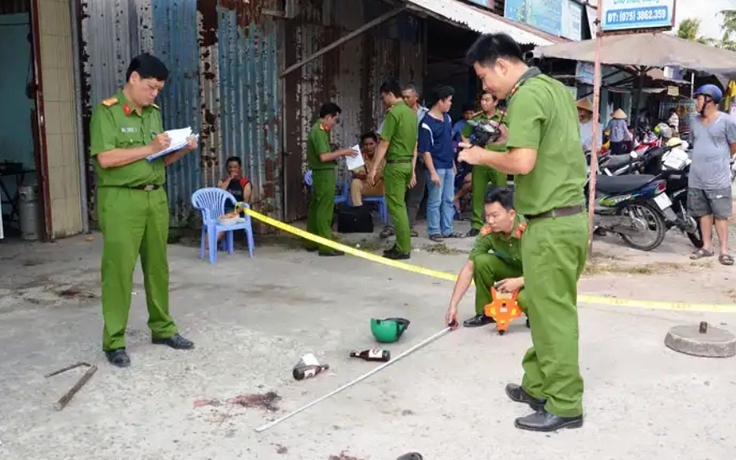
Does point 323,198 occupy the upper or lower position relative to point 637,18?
lower

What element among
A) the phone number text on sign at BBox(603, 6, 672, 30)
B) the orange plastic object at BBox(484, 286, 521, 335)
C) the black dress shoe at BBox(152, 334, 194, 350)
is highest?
the phone number text on sign at BBox(603, 6, 672, 30)

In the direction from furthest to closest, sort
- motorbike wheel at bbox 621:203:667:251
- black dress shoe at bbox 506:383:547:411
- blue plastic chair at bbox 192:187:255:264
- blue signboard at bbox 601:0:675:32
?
motorbike wheel at bbox 621:203:667:251 → blue plastic chair at bbox 192:187:255:264 → blue signboard at bbox 601:0:675:32 → black dress shoe at bbox 506:383:547:411

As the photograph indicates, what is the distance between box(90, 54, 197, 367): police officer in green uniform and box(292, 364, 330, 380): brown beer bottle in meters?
1.05

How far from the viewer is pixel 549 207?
347 centimetres

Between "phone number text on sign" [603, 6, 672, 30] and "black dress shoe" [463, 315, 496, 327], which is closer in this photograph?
"black dress shoe" [463, 315, 496, 327]

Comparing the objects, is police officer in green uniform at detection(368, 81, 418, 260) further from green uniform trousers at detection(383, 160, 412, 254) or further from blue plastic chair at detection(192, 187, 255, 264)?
blue plastic chair at detection(192, 187, 255, 264)

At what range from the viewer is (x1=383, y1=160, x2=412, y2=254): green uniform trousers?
7531 mm

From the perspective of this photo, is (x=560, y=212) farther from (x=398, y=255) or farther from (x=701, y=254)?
(x=701, y=254)

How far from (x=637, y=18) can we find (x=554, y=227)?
4.71 meters

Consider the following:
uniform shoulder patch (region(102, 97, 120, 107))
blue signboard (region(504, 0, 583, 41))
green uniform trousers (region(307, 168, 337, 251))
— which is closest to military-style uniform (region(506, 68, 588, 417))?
uniform shoulder patch (region(102, 97, 120, 107))

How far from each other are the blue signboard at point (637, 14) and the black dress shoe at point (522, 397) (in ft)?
15.3

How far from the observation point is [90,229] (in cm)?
888

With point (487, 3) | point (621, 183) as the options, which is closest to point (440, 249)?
point (621, 183)

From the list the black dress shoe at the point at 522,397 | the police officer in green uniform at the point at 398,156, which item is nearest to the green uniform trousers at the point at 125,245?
the black dress shoe at the point at 522,397
